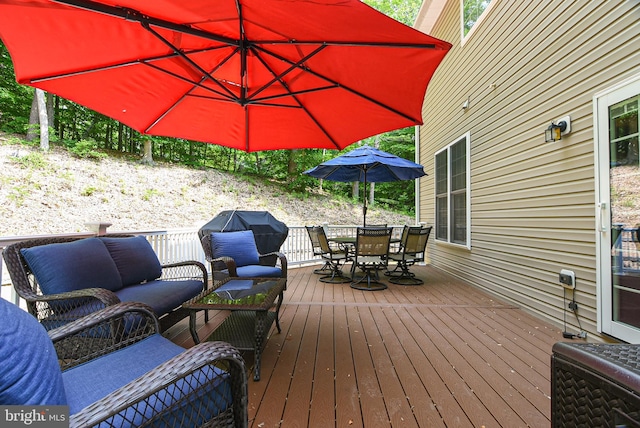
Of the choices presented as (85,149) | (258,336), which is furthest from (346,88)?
(85,149)

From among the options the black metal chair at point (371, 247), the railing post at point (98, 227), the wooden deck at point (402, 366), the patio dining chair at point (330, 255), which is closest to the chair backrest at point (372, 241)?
the black metal chair at point (371, 247)

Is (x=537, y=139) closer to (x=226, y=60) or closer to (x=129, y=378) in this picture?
(x=226, y=60)

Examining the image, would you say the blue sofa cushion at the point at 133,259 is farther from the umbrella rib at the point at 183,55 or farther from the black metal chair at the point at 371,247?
the black metal chair at the point at 371,247

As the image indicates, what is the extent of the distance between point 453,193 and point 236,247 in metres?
4.21

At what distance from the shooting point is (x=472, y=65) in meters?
4.97

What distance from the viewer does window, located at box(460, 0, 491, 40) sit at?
4.78 metres

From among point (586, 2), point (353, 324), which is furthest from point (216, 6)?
point (586, 2)

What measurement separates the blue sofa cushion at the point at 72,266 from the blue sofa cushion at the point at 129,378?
1006 mm

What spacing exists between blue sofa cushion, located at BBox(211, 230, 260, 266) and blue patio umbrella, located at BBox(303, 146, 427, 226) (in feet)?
6.97

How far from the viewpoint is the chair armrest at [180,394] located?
87 cm

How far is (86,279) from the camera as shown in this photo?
7.28ft

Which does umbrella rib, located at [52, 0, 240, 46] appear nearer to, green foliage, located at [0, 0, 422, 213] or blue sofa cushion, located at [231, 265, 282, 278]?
blue sofa cushion, located at [231, 265, 282, 278]

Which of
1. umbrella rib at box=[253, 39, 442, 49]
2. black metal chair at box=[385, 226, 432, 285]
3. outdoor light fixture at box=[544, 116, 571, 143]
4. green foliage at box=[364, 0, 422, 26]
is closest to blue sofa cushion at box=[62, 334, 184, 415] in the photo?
umbrella rib at box=[253, 39, 442, 49]

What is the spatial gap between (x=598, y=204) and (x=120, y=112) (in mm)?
4621
